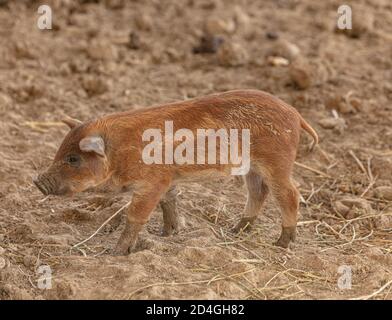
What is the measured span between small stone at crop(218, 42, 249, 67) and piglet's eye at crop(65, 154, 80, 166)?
413 cm

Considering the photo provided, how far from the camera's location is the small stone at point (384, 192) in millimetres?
6414

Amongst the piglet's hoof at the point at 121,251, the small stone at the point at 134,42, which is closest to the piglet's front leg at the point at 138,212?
the piglet's hoof at the point at 121,251

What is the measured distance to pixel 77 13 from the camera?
33.0 feet

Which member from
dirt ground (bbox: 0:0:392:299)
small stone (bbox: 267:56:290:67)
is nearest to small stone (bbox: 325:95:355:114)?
dirt ground (bbox: 0:0:392:299)

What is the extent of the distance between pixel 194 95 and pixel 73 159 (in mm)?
3293

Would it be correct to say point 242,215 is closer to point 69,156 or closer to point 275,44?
point 69,156

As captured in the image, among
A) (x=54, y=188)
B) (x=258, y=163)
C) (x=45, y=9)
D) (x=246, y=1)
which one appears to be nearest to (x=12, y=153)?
(x=54, y=188)

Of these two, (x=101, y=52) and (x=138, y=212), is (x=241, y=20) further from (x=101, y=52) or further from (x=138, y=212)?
(x=138, y=212)

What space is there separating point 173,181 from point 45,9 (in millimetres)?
5381

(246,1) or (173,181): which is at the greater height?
(246,1)

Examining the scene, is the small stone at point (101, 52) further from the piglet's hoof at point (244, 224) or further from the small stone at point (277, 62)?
the piglet's hoof at point (244, 224)

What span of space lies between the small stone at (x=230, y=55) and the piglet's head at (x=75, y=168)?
13.2ft

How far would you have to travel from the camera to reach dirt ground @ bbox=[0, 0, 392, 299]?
5.03m
